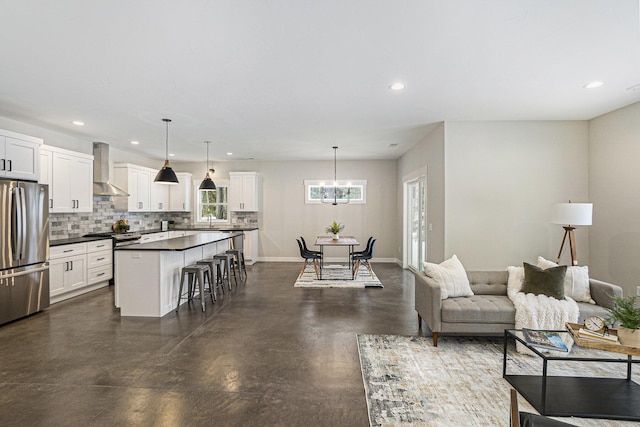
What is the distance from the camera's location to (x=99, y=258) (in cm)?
582

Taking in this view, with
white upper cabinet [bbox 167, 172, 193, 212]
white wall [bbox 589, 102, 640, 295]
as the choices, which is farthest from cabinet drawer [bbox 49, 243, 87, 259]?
white wall [bbox 589, 102, 640, 295]

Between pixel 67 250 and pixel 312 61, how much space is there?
490cm

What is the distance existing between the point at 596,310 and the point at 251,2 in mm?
4150

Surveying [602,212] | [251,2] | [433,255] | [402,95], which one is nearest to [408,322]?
[433,255]

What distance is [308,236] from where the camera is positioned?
9.04 meters

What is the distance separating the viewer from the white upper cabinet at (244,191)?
8719 millimetres

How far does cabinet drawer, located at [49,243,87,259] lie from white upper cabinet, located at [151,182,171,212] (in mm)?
2775

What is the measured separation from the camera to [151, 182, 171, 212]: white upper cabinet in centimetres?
812

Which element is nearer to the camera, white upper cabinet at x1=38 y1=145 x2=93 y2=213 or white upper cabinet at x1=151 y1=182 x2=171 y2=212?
white upper cabinet at x1=38 y1=145 x2=93 y2=213

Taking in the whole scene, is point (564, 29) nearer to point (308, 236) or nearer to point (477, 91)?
point (477, 91)

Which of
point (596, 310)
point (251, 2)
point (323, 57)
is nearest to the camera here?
point (251, 2)

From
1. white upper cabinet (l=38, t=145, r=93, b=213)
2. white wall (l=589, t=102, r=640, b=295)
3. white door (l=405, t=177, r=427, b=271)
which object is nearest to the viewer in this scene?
white wall (l=589, t=102, r=640, b=295)

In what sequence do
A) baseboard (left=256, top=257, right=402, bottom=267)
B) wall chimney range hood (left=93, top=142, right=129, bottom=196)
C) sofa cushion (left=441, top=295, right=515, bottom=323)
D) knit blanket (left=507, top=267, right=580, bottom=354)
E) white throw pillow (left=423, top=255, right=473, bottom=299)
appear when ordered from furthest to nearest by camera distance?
1. baseboard (left=256, top=257, right=402, bottom=267)
2. wall chimney range hood (left=93, top=142, right=129, bottom=196)
3. white throw pillow (left=423, top=255, right=473, bottom=299)
4. sofa cushion (left=441, top=295, right=515, bottom=323)
5. knit blanket (left=507, top=267, right=580, bottom=354)

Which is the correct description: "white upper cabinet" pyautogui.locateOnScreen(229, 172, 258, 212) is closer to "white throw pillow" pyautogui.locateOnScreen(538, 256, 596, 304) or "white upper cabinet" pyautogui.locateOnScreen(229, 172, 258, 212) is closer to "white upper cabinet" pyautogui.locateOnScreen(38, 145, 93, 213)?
"white upper cabinet" pyautogui.locateOnScreen(38, 145, 93, 213)
